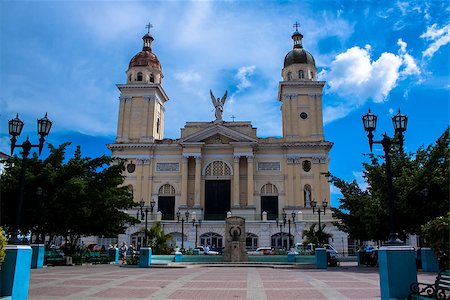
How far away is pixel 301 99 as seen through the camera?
180ft

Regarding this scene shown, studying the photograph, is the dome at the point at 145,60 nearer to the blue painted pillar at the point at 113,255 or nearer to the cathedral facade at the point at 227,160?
the cathedral facade at the point at 227,160

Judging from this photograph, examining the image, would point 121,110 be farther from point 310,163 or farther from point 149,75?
point 310,163

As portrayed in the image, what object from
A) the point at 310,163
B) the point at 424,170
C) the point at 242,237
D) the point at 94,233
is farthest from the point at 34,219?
the point at 310,163

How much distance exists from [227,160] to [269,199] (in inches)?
277

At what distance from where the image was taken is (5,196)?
25.1m

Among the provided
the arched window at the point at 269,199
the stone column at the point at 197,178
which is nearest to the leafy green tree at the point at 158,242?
the stone column at the point at 197,178

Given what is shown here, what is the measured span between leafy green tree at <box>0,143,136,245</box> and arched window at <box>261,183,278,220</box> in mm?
24184

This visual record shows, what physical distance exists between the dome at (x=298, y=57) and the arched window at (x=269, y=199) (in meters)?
17.0

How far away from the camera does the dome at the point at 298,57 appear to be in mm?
56406

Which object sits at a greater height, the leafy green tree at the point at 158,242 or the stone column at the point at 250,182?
the stone column at the point at 250,182

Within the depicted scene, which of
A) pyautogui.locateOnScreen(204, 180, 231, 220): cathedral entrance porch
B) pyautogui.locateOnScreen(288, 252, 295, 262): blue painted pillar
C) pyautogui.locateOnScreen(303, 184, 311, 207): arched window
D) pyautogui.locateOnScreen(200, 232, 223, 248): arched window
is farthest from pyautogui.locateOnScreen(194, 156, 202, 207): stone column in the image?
pyautogui.locateOnScreen(288, 252, 295, 262): blue painted pillar

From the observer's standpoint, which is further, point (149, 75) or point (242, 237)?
point (149, 75)

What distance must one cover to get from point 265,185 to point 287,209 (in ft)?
14.1

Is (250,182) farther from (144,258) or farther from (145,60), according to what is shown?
(144,258)
